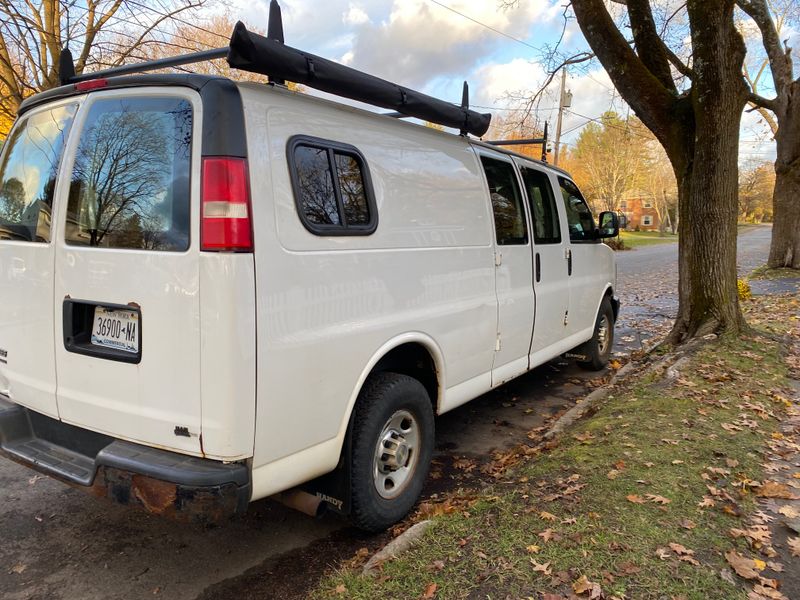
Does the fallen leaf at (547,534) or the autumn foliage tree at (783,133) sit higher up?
the autumn foliage tree at (783,133)

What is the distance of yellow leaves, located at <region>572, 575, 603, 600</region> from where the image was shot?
7.79 feet

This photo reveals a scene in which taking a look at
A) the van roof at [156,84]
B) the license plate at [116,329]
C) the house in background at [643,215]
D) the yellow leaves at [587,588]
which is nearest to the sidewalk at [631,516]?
the yellow leaves at [587,588]

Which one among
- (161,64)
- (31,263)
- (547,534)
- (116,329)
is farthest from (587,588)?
(161,64)

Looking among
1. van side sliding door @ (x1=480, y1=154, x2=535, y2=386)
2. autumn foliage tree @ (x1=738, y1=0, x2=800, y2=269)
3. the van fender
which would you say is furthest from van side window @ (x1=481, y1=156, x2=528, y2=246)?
Answer: autumn foliage tree @ (x1=738, y1=0, x2=800, y2=269)

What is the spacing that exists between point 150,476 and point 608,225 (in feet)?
17.9

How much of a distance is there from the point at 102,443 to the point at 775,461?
4105mm

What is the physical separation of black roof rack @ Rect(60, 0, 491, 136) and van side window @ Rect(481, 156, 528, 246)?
74 centimetres

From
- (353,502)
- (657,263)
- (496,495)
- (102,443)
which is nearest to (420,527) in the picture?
(353,502)

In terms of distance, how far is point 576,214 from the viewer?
593 centimetres

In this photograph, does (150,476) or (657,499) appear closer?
(150,476)

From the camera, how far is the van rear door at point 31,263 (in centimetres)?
281

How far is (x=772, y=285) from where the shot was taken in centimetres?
1368

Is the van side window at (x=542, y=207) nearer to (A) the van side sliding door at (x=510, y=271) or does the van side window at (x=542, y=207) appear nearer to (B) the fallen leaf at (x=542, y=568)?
(A) the van side sliding door at (x=510, y=271)

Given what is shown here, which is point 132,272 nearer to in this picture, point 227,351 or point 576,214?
point 227,351
